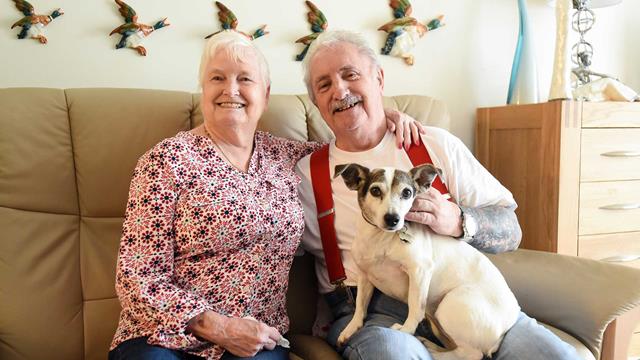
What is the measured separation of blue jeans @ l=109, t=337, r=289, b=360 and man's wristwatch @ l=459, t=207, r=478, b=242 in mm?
631

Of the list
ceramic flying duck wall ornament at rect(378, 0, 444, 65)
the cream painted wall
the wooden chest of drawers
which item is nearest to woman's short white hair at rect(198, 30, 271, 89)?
the cream painted wall

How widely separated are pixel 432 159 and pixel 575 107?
85cm

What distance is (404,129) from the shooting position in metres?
1.51

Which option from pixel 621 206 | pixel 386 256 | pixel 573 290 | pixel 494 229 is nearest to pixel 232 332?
pixel 386 256

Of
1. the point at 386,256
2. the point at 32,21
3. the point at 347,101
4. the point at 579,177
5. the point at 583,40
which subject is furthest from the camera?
the point at 583,40

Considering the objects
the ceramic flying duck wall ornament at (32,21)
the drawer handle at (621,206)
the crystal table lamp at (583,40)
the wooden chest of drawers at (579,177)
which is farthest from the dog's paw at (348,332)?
the crystal table lamp at (583,40)

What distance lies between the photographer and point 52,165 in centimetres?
145

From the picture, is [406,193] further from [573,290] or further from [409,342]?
[573,290]

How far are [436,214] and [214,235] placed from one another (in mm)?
606

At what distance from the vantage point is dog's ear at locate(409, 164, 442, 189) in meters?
1.22

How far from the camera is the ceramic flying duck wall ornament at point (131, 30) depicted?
5.83ft

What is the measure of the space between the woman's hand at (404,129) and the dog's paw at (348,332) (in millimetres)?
568

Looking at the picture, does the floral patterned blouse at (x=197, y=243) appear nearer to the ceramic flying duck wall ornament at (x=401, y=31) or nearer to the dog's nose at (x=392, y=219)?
the dog's nose at (x=392, y=219)

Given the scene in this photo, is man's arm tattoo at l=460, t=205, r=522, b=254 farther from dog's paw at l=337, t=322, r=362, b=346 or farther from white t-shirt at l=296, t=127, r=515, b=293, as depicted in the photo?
dog's paw at l=337, t=322, r=362, b=346
